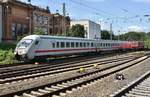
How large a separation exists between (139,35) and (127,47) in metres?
92.9

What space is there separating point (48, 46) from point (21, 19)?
3059 cm

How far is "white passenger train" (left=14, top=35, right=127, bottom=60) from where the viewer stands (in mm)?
30125

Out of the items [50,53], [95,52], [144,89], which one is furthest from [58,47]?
[144,89]

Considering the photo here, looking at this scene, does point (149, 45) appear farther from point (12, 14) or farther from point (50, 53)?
point (50, 53)

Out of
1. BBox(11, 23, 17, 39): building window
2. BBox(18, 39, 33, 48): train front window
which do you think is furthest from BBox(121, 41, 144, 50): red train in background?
BBox(18, 39, 33, 48): train front window

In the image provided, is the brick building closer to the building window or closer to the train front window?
the building window

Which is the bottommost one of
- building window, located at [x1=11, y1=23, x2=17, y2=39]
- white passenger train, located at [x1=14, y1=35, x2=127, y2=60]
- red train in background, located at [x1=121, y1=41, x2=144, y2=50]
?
red train in background, located at [x1=121, y1=41, x2=144, y2=50]

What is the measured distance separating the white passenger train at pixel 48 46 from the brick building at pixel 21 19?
8467 mm

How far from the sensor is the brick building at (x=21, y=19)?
56938 millimetres

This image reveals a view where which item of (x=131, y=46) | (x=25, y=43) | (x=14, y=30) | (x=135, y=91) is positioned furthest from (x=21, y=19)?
(x=135, y=91)

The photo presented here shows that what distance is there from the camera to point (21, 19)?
6184 cm

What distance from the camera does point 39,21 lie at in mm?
68250

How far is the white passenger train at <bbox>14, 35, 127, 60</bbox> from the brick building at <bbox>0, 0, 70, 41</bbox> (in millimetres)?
8467

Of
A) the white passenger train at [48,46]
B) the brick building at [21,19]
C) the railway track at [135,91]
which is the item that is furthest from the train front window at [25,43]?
the brick building at [21,19]
